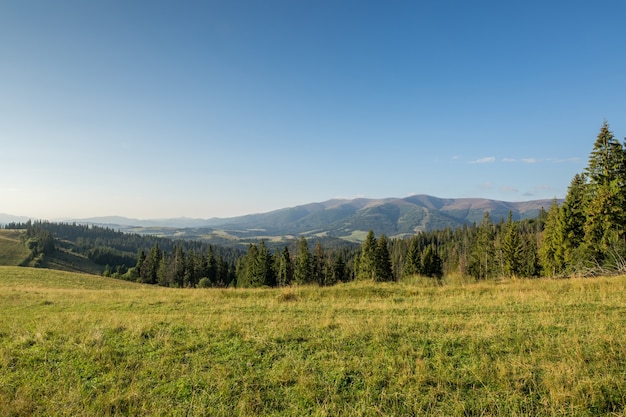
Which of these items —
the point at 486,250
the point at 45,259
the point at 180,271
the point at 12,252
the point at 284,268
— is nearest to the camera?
the point at 486,250

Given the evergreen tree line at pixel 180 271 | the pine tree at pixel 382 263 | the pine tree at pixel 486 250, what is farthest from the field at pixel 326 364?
the evergreen tree line at pixel 180 271

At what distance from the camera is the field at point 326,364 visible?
485 cm

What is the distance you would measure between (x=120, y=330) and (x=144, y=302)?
850cm

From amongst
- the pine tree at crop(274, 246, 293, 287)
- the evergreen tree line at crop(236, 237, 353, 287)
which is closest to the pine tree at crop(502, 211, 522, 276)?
the evergreen tree line at crop(236, 237, 353, 287)

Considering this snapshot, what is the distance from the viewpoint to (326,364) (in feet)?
20.6

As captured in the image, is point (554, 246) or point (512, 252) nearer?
point (554, 246)

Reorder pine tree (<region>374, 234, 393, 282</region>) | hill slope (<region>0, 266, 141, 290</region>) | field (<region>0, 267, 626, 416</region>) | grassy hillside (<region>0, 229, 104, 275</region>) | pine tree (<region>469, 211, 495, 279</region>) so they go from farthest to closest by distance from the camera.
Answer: grassy hillside (<region>0, 229, 104, 275</region>), pine tree (<region>469, 211, 495, 279</region>), pine tree (<region>374, 234, 393, 282</region>), hill slope (<region>0, 266, 141, 290</region>), field (<region>0, 267, 626, 416</region>)

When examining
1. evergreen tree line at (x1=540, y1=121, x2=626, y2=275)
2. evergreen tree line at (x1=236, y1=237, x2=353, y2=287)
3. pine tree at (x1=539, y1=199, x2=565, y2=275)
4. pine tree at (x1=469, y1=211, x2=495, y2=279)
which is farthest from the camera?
pine tree at (x1=469, y1=211, x2=495, y2=279)

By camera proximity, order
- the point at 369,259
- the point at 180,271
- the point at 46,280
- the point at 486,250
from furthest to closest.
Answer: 1. the point at 180,271
2. the point at 486,250
3. the point at 369,259
4. the point at 46,280

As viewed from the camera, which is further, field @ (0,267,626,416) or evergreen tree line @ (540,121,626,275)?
evergreen tree line @ (540,121,626,275)

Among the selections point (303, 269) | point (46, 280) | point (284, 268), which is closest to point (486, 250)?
point (303, 269)

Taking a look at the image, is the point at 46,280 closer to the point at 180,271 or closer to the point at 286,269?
the point at 286,269

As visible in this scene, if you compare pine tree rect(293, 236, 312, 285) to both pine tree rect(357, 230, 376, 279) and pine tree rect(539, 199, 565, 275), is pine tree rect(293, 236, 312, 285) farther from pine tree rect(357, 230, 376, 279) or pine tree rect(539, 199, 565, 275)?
pine tree rect(539, 199, 565, 275)

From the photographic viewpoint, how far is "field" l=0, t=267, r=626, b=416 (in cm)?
485
